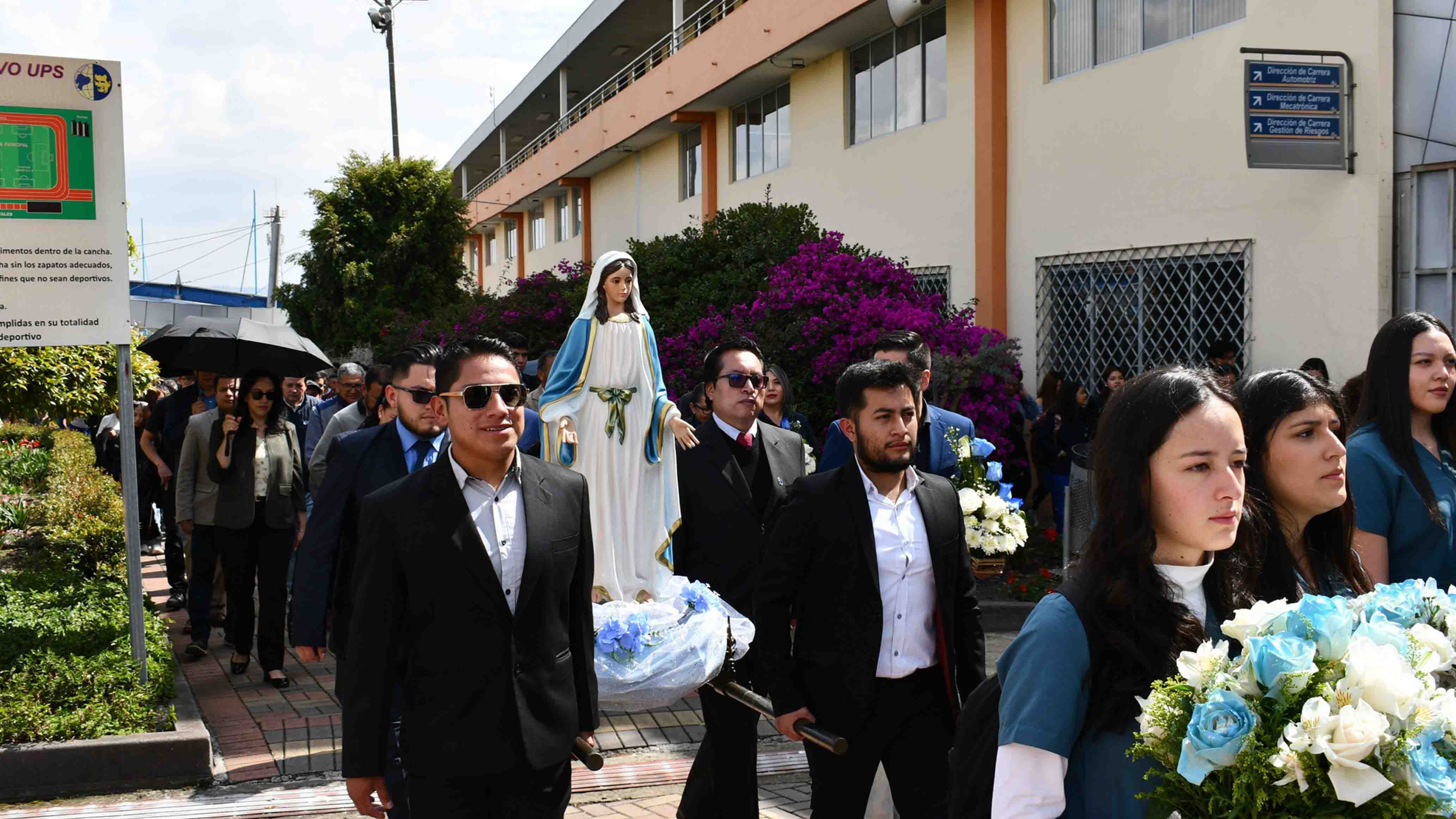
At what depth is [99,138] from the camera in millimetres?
7035

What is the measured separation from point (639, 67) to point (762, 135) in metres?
9.08

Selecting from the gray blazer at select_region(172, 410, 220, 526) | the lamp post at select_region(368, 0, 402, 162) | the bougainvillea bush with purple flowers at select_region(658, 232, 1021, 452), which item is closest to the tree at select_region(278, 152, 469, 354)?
the lamp post at select_region(368, 0, 402, 162)

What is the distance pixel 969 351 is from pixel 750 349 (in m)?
7.42

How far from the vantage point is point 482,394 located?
12.3 ft

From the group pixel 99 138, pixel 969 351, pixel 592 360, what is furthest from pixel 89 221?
pixel 969 351

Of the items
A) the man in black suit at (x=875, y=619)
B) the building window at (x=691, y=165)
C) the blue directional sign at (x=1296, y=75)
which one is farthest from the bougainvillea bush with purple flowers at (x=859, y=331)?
the building window at (x=691, y=165)

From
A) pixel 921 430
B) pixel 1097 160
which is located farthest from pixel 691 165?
pixel 921 430

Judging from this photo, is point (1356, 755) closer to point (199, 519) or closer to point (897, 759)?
point (897, 759)

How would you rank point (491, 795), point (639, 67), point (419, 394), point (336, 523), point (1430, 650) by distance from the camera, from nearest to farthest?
point (1430, 650) → point (491, 795) → point (336, 523) → point (419, 394) → point (639, 67)

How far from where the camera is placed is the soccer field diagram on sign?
6.85 m

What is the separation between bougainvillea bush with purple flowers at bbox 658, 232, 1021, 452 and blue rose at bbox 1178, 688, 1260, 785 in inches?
408

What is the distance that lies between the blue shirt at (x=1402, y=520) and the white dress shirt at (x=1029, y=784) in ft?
7.48

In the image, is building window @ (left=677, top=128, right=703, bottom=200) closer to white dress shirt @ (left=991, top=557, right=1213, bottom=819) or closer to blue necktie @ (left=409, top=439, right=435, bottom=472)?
blue necktie @ (left=409, top=439, right=435, bottom=472)

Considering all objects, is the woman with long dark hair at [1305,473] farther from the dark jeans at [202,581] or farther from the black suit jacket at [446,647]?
the dark jeans at [202,581]
